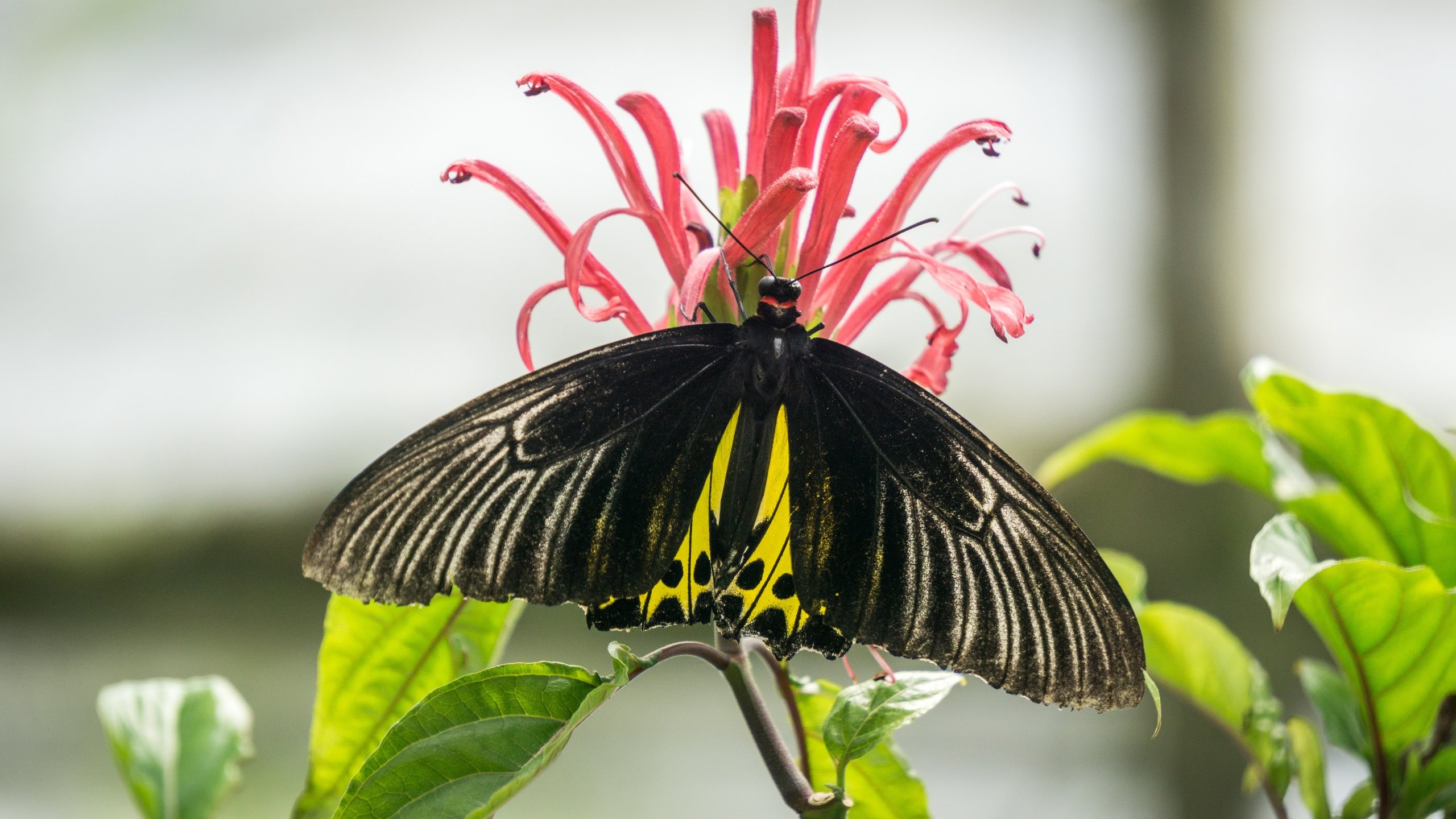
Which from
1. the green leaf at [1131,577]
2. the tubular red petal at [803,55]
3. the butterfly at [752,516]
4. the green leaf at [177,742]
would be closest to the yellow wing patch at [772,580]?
the butterfly at [752,516]

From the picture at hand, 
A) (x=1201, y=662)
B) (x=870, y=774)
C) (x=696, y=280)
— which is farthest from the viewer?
(x=1201, y=662)

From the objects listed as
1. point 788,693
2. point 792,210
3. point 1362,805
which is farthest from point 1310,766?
point 792,210

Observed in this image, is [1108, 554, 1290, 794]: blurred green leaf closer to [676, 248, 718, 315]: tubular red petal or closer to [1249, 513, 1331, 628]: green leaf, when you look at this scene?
[1249, 513, 1331, 628]: green leaf

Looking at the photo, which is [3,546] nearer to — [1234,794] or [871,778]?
[871,778]

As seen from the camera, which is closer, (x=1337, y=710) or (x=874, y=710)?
(x=874, y=710)

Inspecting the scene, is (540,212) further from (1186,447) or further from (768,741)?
(1186,447)

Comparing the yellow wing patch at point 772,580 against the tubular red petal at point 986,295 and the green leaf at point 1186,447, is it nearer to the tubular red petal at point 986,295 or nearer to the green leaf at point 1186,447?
the tubular red petal at point 986,295

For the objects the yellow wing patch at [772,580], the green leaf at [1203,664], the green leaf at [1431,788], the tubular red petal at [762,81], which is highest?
the tubular red petal at [762,81]
